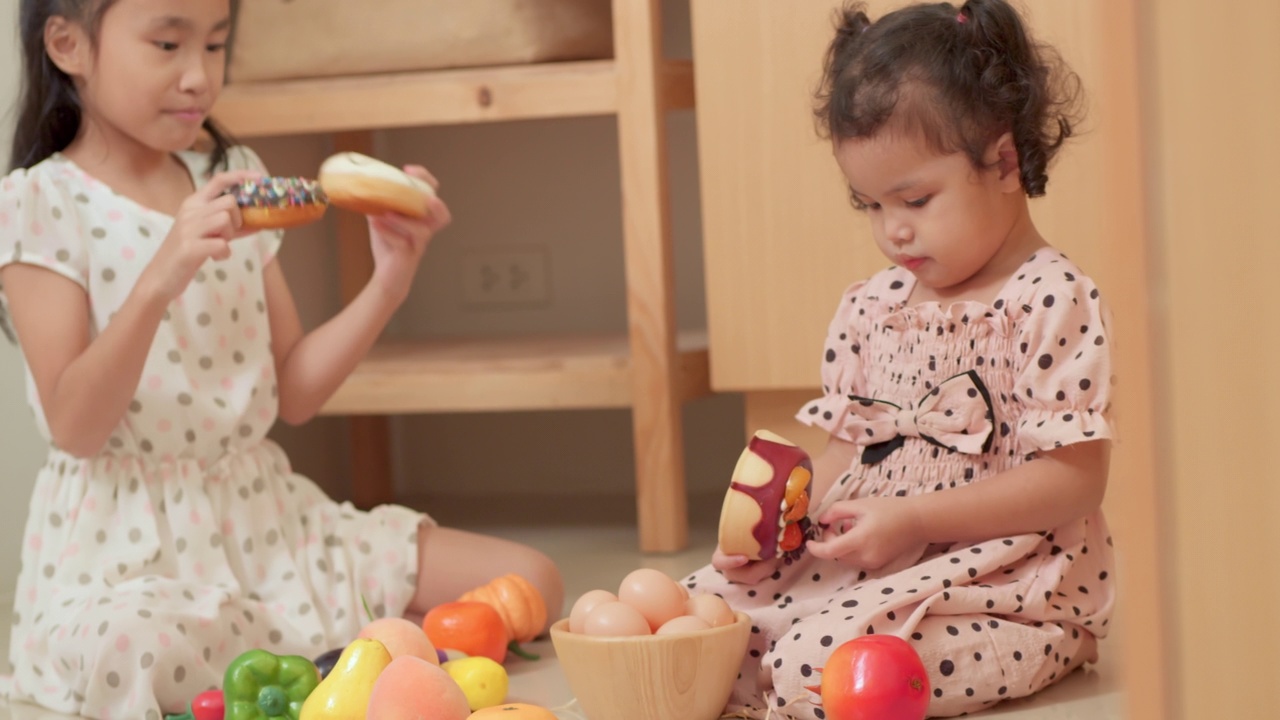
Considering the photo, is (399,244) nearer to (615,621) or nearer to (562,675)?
(562,675)

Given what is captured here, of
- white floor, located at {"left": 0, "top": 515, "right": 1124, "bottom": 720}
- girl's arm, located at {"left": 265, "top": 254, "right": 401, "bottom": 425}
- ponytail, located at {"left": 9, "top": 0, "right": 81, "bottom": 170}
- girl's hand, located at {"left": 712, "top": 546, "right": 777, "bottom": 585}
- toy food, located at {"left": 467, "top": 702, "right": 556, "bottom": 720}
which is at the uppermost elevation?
ponytail, located at {"left": 9, "top": 0, "right": 81, "bottom": 170}

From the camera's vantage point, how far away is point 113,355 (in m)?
1.11

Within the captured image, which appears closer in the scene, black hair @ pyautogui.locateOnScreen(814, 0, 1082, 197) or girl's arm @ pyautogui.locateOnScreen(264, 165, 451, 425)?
black hair @ pyautogui.locateOnScreen(814, 0, 1082, 197)

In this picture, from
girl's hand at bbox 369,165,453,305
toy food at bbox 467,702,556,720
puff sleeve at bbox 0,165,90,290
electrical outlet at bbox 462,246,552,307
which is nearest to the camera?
toy food at bbox 467,702,556,720

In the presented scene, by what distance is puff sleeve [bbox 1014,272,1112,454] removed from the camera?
3.15ft

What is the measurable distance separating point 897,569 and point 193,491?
0.62 meters

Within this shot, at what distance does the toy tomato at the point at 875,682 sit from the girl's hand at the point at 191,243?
591mm

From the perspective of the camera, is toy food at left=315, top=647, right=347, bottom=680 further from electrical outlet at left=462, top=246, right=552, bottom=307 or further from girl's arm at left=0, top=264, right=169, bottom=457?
electrical outlet at left=462, top=246, right=552, bottom=307

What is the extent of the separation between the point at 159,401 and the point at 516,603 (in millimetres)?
360

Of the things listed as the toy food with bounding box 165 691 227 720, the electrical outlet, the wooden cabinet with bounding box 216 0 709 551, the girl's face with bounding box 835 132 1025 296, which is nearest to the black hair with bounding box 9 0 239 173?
the wooden cabinet with bounding box 216 0 709 551

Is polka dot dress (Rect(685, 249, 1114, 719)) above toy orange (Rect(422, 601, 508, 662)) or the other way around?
above

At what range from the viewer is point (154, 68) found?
121 cm

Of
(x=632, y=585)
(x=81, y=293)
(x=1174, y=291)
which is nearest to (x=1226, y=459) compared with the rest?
(x=1174, y=291)

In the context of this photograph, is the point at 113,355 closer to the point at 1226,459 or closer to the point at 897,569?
the point at 897,569
